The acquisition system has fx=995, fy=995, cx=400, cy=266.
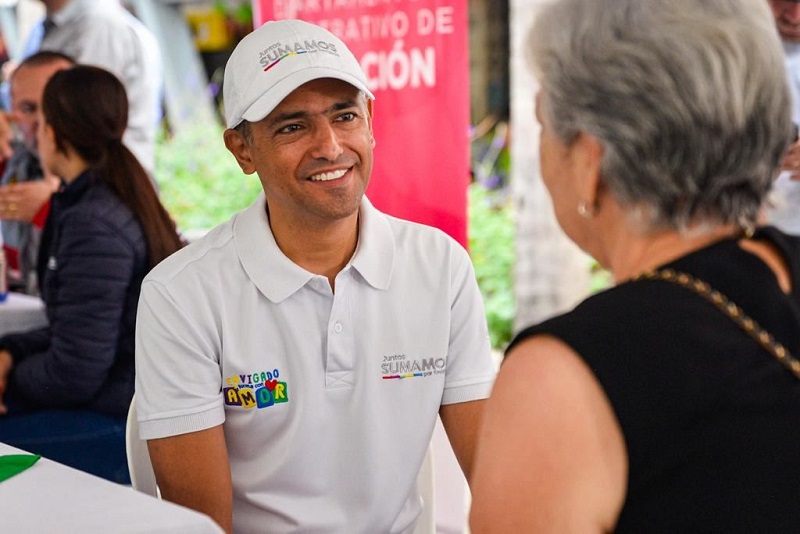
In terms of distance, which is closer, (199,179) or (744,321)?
(744,321)

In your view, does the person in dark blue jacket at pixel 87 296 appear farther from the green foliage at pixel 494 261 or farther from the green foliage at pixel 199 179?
the green foliage at pixel 199 179

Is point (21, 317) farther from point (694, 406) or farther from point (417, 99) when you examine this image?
point (694, 406)

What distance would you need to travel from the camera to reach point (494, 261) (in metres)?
5.52

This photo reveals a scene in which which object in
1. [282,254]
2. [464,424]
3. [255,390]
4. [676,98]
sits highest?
[676,98]

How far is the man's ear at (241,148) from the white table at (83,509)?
66 centimetres

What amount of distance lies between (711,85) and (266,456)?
3.31ft

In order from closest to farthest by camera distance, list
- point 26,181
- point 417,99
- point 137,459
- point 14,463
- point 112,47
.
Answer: point 14,463 → point 137,459 → point 417,99 → point 26,181 → point 112,47

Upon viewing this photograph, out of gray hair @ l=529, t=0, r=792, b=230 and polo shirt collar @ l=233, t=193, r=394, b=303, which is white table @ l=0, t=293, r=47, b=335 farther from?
gray hair @ l=529, t=0, r=792, b=230

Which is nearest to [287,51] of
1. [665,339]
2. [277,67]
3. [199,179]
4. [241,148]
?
[277,67]

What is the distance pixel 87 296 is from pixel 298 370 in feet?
3.76

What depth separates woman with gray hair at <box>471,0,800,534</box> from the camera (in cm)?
98

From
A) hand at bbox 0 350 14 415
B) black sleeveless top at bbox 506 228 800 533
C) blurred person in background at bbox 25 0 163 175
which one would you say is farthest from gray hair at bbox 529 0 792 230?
blurred person in background at bbox 25 0 163 175

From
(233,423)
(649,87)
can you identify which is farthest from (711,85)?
(233,423)

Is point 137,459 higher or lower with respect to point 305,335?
lower
